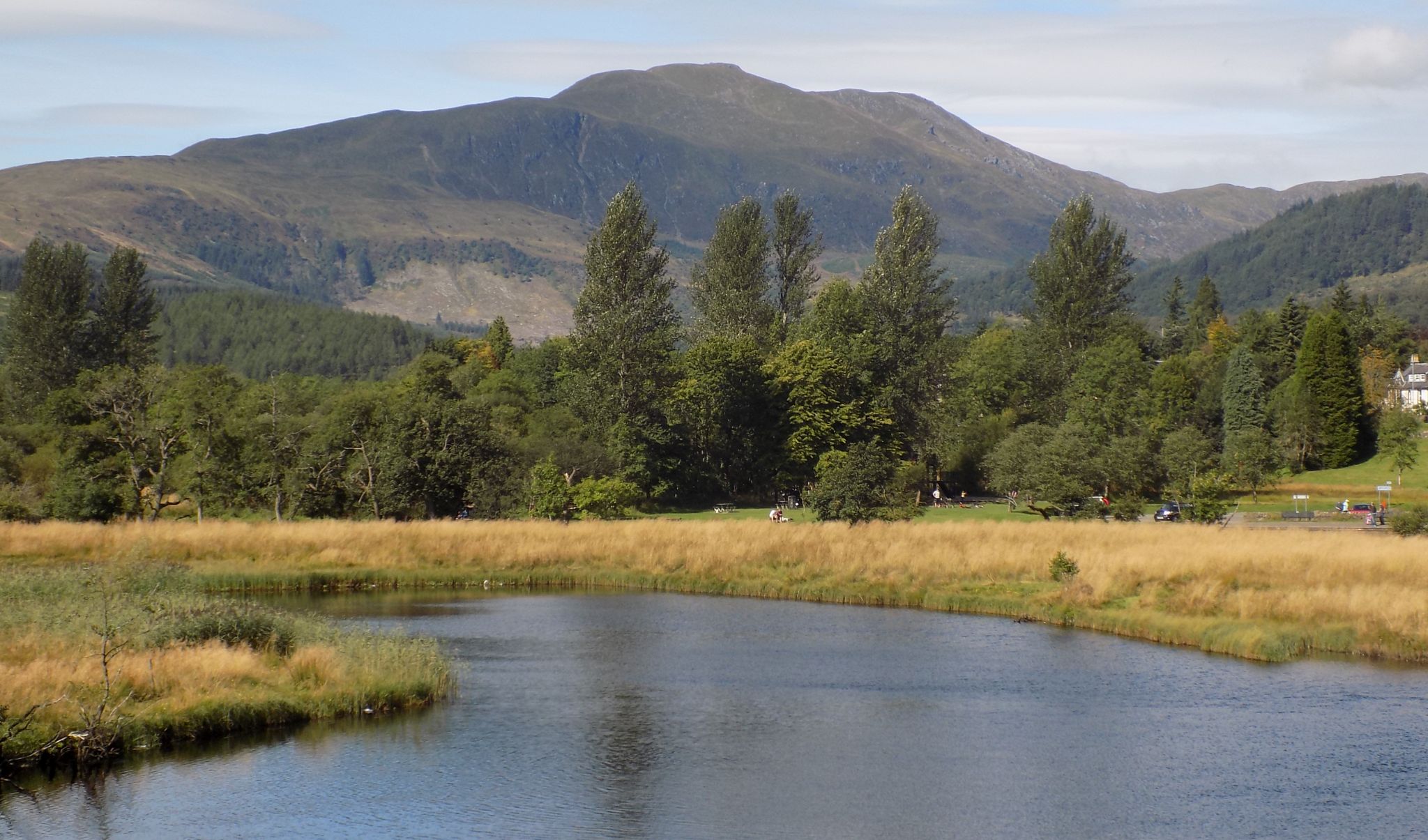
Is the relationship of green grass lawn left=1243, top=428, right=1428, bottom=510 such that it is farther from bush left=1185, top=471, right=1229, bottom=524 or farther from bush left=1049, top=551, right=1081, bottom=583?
bush left=1049, top=551, right=1081, bottom=583

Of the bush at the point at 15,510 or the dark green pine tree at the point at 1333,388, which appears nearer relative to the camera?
the bush at the point at 15,510

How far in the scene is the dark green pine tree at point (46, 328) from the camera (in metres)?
117

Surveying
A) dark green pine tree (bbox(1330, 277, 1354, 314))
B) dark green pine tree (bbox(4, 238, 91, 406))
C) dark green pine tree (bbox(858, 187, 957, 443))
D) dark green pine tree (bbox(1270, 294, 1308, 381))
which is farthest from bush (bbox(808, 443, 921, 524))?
dark green pine tree (bbox(1330, 277, 1354, 314))

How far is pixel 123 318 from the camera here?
124 metres

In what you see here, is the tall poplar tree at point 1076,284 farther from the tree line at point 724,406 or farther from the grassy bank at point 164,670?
the grassy bank at point 164,670

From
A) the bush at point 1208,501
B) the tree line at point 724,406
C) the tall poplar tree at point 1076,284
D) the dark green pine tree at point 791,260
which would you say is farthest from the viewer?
the tall poplar tree at point 1076,284

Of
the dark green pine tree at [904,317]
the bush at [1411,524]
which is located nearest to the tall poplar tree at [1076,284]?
the dark green pine tree at [904,317]

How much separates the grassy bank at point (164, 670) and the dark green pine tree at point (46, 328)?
8762 cm

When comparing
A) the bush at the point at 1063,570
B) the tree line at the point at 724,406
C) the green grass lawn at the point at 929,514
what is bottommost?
the green grass lawn at the point at 929,514

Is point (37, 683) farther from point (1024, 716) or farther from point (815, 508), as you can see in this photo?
point (815, 508)

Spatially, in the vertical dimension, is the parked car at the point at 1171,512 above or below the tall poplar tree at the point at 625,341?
below

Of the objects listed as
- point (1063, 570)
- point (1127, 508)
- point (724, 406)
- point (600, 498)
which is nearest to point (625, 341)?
point (724, 406)

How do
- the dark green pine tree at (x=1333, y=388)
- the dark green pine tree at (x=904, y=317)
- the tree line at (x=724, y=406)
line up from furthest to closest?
the dark green pine tree at (x=1333, y=388) → the dark green pine tree at (x=904, y=317) → the tree line at (x=724, y=406)

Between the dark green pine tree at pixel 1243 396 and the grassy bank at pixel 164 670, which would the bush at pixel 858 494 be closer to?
the grassy bank at pixel 164 670
